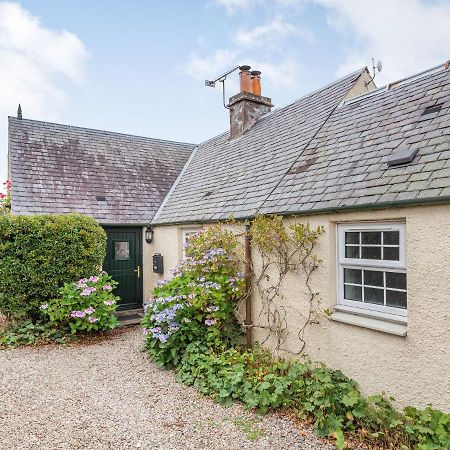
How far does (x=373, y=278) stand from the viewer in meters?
4.80

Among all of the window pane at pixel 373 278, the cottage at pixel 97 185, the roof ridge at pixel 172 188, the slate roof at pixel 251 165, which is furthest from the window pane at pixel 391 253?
the cottage at pixel 97 185

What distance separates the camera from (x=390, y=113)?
20.6ft

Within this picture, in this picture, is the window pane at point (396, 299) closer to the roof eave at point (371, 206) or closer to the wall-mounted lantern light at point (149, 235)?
the roof eave at point (371, 206)

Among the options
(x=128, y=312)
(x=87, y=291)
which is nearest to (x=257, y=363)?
(x=87, y=291)

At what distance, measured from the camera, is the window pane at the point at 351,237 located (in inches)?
198

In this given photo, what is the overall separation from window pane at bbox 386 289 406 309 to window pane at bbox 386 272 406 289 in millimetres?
82

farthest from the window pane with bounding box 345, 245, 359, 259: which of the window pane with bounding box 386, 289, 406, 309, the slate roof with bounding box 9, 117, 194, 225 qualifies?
the slate roof with bounding box 9, 117, 194, 225

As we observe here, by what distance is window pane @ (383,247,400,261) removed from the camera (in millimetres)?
4469

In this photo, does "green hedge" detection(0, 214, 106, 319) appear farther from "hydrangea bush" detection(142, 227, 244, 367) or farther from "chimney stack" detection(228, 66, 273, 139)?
"chimney stack" detection(228, 66, 273, 139)

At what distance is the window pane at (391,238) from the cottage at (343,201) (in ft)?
0.05

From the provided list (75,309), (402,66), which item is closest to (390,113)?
(402,66)

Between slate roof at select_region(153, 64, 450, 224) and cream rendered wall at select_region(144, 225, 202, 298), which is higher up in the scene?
slate roof at select_region(153, 64, 450, 224)

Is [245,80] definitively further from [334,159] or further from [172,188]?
[334,159]

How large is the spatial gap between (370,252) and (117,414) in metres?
4.23
